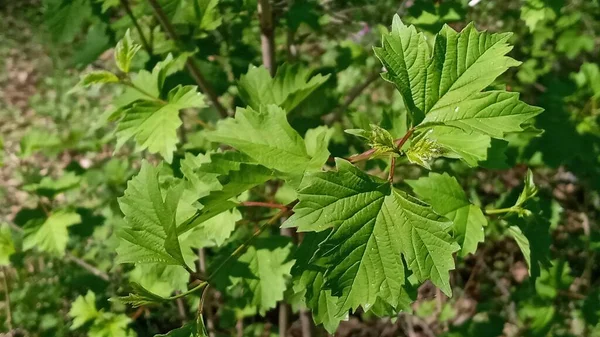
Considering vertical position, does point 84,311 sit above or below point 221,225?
below

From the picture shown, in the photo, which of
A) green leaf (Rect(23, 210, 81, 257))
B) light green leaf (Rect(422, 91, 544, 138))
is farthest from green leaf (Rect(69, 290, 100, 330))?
light green leaf (Rect(422, 91, 544, 138))

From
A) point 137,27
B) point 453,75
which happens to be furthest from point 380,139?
point 137,27

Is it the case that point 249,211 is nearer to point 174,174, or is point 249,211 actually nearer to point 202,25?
point 174,174

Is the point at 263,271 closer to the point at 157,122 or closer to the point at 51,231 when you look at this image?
the point at 157,122

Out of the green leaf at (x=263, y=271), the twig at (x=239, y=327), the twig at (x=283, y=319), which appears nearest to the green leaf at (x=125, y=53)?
the green leaf at (x=263, y=271)

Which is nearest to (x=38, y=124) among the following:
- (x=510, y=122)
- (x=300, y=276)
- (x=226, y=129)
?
(x=226, y=129)

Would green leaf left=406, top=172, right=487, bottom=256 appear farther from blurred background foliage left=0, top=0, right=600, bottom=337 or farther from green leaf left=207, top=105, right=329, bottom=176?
green leaf left=207, top=105, right=329, bottom=176
